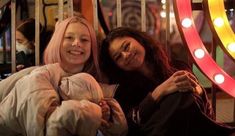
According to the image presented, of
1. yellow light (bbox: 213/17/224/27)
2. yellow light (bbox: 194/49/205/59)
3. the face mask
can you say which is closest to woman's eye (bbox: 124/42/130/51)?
yellow light (bbox: 194/49/205/59)

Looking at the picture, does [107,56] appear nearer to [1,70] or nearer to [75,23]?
[75,23]

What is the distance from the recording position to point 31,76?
184 centimetres

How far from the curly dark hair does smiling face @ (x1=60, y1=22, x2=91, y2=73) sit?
0.17 metres

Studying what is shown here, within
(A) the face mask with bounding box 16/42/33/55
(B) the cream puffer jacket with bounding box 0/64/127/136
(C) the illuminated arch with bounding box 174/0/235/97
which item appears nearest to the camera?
(B) the cream puffer jacket with bounding box 0/64/127/136

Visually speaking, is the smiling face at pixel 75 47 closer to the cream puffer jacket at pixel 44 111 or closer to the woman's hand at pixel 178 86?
the cream puffer jacket at pixel 44 111

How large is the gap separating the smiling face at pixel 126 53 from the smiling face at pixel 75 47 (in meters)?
0.17

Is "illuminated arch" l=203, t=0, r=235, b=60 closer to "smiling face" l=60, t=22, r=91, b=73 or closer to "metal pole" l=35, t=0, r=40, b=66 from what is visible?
"smiling face" l=60, t=22, r=91, b=73

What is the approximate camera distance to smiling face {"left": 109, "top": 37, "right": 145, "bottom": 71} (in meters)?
2.15

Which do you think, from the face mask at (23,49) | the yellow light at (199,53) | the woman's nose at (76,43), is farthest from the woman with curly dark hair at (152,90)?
the face mask at (23,49)

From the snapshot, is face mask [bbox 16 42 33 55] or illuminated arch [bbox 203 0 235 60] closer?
illuminated arch [bbox 203 0 235 60]

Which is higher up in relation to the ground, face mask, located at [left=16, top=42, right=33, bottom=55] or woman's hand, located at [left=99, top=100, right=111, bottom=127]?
face mask, located at [left=16, top=42, right=33, bottom=55]

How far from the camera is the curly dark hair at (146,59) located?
221 cm

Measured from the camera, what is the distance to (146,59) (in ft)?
7.45

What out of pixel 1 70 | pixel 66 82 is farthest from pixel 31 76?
pixel 1 70
